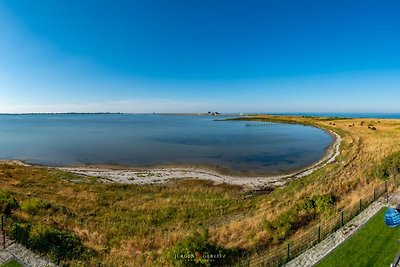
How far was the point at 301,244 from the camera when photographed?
641 inches

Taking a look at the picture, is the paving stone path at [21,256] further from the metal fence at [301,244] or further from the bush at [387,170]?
the bush at [387,170]

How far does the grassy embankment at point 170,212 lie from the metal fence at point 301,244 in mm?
1035

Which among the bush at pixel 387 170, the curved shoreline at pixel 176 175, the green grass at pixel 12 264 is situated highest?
the bush at pixel 387 170

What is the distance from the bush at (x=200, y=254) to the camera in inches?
574

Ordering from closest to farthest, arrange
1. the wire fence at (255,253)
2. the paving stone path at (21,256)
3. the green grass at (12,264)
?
the green grass at (12,264)
the paving stone path at (21,256)
the wire fence at (255,253)

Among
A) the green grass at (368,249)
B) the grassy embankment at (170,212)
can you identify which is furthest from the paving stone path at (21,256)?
the green grass at (368,249)

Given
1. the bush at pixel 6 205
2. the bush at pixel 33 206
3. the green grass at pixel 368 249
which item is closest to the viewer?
the green grass at pixel 368 249

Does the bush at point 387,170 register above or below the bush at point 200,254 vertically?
above

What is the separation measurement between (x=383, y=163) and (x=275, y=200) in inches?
526

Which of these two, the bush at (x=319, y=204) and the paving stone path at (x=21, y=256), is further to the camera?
the bush at (x=319, y=204)

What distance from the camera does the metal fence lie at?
15.1 meters

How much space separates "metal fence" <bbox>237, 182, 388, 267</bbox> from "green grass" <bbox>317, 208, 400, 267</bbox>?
4.59 ft

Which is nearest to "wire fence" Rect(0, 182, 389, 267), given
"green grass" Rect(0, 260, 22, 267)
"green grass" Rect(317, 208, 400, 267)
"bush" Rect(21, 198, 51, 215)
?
"green grass" Rect(0, 260, 22, 267)

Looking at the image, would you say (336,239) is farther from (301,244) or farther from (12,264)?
(12,264)
